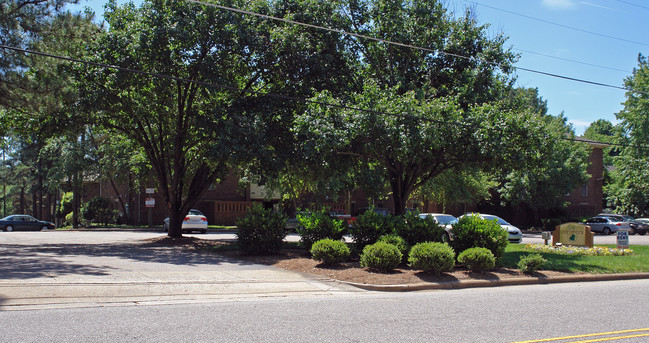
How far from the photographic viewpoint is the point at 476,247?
13.4 m

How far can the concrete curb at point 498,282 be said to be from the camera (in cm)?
1120

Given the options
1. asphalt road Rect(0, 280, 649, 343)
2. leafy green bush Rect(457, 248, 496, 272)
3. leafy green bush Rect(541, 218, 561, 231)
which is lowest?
leafy green bush Rect(541, 218, 561, 231)

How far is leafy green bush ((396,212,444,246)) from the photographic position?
14471 millimetres

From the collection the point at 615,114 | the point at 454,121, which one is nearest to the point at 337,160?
the point at 454,121

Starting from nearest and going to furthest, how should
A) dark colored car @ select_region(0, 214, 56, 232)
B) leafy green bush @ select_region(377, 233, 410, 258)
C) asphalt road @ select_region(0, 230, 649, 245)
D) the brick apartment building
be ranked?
leafy green bush @ select_region(377, 233, 410, 258)
asphalt road @ select_region(0, 230, 649, 245)
dark colored car @ select_region(0, 214, 56, 232)
the brick apartment building

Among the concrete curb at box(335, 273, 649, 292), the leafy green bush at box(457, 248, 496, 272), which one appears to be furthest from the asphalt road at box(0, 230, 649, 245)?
the concrete curb at box(335, 273, 649, 292)

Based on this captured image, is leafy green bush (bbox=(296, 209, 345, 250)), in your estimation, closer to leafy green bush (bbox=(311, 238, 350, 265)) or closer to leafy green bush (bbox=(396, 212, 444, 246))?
leafy green bush (bbox=(311, 238, 350, 265))

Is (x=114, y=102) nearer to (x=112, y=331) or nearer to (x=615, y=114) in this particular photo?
(x=112, y=331)

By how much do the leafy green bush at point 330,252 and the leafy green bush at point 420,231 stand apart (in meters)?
2.03

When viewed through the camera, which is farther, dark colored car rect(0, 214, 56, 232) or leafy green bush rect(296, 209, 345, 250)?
dark colored car rect(0, 214, 56, 232)

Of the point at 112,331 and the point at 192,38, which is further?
the point at 192,38

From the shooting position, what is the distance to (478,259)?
12656mm

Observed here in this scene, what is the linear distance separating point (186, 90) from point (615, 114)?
43523mm

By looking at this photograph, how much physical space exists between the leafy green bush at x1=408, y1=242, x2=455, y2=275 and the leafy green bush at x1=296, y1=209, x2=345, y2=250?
3.44 meters
